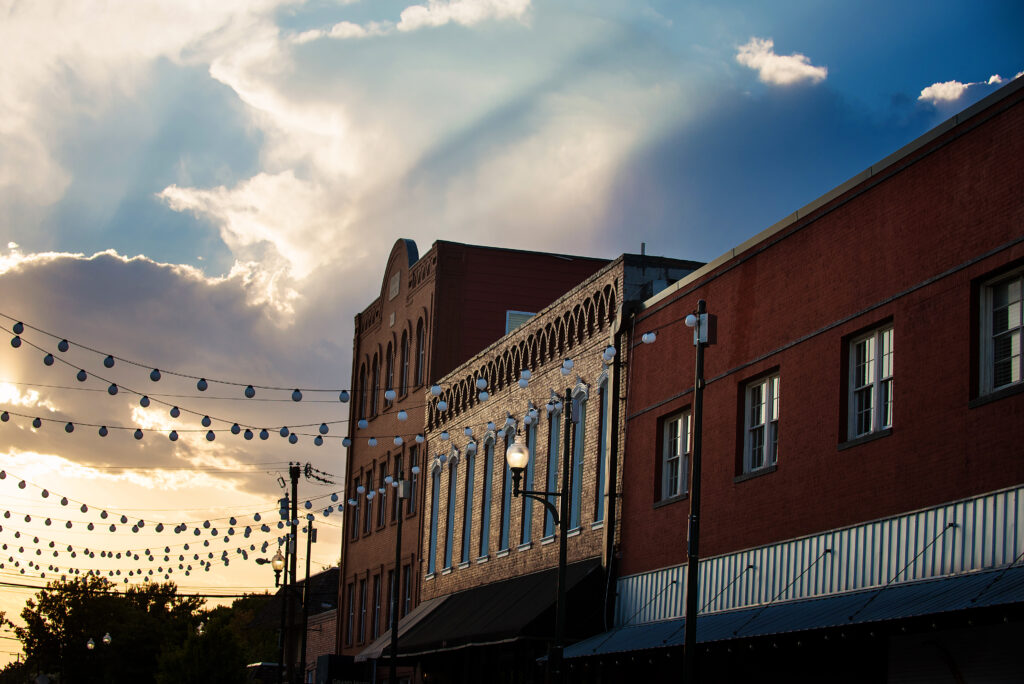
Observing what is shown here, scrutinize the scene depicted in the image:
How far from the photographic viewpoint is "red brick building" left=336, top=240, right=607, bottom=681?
137ft

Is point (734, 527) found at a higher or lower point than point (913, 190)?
lower

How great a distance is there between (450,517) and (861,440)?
805 inches

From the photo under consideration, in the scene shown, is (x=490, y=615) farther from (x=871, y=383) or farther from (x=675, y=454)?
(x=871, y=383)

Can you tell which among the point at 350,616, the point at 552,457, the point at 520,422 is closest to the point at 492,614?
the point at 552,457

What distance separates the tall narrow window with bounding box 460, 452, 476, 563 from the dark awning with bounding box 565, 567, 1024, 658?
12.2 metres

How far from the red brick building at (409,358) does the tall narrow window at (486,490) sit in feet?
19.2

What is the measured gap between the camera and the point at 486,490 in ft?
113

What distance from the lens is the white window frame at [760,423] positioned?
2114 cm

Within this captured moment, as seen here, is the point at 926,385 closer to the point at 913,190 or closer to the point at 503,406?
the point at 913,190

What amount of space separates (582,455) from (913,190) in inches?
471

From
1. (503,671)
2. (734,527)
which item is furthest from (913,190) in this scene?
(503,671)

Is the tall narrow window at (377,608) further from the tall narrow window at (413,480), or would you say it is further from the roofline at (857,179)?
the roofline at (857,179)

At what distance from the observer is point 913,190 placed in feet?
58.7

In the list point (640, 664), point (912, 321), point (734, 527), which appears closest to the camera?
point (912, 321)
